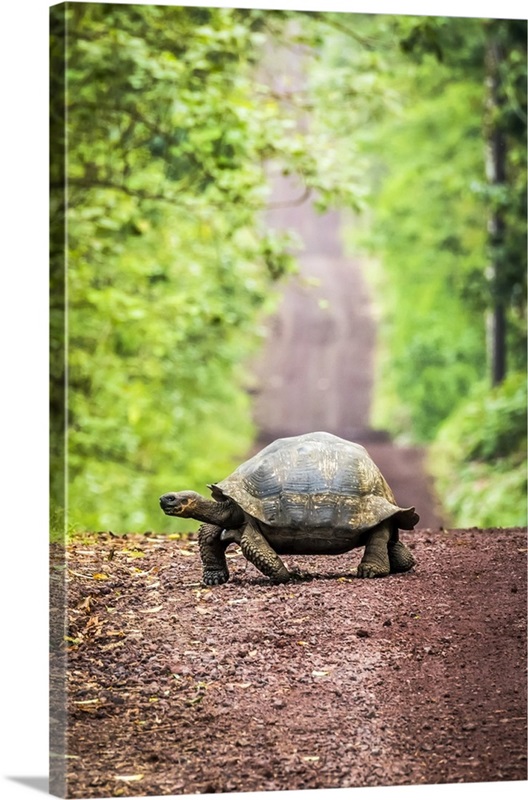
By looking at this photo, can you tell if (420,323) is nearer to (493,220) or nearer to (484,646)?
(493,220)

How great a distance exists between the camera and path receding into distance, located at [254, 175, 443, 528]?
7.67 m

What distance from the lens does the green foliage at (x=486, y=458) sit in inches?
332

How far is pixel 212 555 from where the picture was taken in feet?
16.8

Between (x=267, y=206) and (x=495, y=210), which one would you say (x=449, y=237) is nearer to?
(x=495, y=210)

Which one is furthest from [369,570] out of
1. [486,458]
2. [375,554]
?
[486,458]

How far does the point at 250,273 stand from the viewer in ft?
32.6

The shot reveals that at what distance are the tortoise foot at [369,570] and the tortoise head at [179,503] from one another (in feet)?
2.35

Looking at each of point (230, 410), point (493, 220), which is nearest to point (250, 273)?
point (230, 410)

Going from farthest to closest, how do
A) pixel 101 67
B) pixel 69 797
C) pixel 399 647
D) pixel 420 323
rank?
1. pixel 420 323
2. pixel 101 67
3. pixel 399 647
4. pixel 69 797

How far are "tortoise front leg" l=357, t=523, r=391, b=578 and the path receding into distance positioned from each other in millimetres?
2186

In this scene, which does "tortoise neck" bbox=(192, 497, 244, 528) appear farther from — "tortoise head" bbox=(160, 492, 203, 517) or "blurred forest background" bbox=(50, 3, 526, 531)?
"blurred forest background" bbox=(50, 3, 526, 531)

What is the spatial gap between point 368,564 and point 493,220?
A: 4207mm

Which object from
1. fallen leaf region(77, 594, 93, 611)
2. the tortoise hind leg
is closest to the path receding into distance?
the tortoise hind leg

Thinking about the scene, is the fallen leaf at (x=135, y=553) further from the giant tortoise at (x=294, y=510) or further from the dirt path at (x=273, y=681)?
the giant tortoise at (x=294, y=510)
